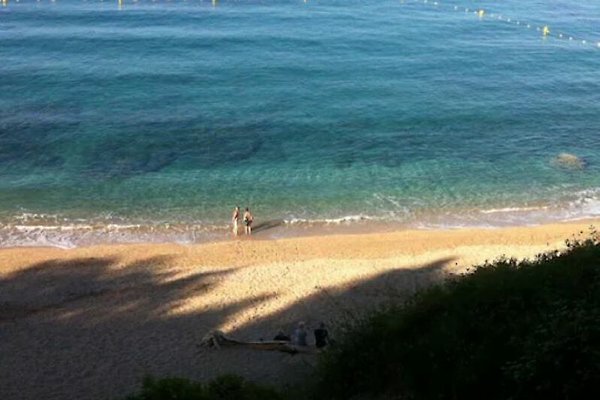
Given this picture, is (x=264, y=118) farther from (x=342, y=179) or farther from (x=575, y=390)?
(x=575, y=390)

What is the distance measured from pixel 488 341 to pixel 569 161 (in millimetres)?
26157

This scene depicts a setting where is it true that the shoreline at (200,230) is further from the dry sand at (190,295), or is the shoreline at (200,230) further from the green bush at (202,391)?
the green bush at (202,391)

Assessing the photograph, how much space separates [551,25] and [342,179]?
1821 inches

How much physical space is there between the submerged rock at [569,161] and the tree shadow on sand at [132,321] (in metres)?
14.4

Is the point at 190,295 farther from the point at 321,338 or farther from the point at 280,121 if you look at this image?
the point at 280,121

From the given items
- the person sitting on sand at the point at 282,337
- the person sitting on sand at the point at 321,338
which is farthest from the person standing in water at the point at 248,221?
the person sitting on sand at the point at 321,338

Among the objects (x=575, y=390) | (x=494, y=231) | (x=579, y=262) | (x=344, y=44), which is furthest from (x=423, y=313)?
(x=344, y=44)

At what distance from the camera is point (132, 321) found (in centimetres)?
2003

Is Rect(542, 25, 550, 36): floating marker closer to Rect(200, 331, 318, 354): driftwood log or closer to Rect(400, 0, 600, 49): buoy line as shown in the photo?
Rect(400, 0, 600, 49): buoy line

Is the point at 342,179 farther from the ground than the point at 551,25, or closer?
closer

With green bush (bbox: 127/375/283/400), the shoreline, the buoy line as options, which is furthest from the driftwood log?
the buoy line

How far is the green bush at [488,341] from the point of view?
9.68 meters

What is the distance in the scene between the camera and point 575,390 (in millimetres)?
9164

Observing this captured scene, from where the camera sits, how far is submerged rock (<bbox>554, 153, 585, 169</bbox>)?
114 feet
